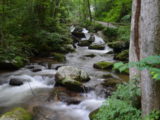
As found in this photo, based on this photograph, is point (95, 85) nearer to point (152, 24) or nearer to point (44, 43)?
point (152, 24)

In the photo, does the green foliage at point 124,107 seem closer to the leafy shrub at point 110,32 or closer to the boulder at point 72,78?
the boulder at point 72,78

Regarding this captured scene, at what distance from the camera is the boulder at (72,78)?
6.51 meters

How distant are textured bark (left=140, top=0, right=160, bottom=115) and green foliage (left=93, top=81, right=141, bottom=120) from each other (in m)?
0.54

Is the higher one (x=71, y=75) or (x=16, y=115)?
(x=71, y=75)

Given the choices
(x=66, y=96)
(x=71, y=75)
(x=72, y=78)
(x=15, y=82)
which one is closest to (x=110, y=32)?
(x=71, y=75)

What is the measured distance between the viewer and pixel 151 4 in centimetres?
245

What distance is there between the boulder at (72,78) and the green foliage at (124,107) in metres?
2.79

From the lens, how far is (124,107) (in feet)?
11.2

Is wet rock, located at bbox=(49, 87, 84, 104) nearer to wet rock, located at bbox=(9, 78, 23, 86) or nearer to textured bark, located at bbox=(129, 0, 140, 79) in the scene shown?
wet rock, located at bbox=(9, 78, 23, 86)

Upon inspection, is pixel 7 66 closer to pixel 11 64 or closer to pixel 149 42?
pixel 11 64

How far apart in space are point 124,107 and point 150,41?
5.14 ft

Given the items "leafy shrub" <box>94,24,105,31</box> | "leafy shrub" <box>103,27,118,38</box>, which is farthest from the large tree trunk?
"leafy shrub" <box>94,24,105,31</box>

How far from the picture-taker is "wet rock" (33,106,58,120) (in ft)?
16.1

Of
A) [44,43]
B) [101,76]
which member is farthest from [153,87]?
[44,43]
